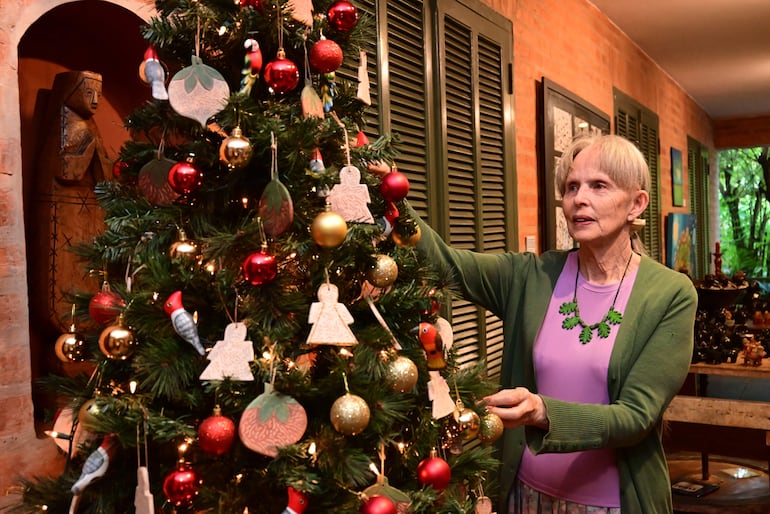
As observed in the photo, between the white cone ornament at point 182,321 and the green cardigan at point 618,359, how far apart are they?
29.2 inches

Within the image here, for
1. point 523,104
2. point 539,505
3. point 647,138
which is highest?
point 647,138

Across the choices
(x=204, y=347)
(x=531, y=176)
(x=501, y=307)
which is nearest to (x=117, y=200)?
(x=204, y=347)

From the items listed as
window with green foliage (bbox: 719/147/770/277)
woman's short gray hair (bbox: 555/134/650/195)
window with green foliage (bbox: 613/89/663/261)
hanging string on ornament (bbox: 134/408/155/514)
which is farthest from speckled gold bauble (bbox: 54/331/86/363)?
window with green foliage (bbox: 719/147/770/277)

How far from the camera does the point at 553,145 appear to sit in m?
3.61

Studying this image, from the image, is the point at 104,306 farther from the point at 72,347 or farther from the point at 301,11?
the point at 301,11

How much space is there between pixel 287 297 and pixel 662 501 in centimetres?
108

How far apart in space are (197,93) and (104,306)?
0.30m

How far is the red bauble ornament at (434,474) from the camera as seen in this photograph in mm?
961

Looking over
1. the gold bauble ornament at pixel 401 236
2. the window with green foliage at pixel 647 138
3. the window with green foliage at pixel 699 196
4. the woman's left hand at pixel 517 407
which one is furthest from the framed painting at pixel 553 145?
the window with green foliage at pixel 699 196

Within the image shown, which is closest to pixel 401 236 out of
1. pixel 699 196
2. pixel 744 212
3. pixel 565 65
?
pixel 565 65

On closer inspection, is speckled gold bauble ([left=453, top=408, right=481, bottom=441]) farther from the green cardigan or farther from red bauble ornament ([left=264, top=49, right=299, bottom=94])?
red bauble ornament ([left=264, top=49, right=299, bottom=94])

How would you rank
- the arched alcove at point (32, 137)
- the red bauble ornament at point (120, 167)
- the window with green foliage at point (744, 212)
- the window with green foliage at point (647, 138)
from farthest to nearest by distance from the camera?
1. the window with green foliage at point (744, 212)
2. the window with green foliage at point (647, 138)
3. the arched alcove at point (32, 137)
4. the red bauble ornament at point (120, 167)

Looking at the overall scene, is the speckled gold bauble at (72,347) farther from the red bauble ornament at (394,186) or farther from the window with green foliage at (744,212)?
the window with green foliage at (744,212)

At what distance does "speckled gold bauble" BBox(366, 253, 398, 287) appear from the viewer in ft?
3.24
